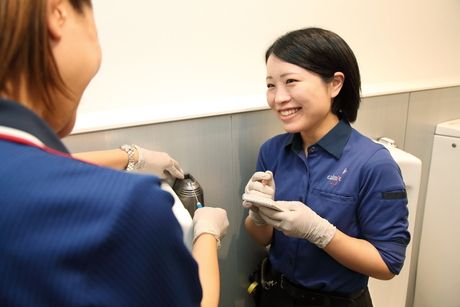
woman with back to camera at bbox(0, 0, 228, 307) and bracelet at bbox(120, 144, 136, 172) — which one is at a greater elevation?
woman with back to camera at bbox(0, 0, 228, 307)

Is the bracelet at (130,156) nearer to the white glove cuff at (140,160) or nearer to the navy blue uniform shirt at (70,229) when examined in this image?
the white glove cuff at (140,160)

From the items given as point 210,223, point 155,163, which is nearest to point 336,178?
point 210,223

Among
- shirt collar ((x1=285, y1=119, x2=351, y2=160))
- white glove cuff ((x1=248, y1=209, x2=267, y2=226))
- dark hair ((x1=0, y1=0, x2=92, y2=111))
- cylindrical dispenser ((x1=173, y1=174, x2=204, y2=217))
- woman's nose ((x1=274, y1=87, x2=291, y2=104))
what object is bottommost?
white glove cuff ((x1=248, y1=209, x2=267, y2=226))

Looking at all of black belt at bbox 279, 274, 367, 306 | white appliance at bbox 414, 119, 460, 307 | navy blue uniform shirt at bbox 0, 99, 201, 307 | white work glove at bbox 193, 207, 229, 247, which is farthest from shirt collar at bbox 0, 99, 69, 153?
white appliance at bbox 414, 119, 460, 307

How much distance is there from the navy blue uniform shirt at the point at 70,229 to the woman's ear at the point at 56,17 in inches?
3.4

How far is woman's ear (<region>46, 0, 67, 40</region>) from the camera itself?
0.33 m

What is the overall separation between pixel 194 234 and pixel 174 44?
60 centimetres

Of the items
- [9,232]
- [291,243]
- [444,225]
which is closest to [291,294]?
[291,243]

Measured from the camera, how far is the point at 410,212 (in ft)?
4.87

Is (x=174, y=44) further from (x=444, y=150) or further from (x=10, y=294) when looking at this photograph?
(x=444, y=150)

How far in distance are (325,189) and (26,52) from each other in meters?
0.79

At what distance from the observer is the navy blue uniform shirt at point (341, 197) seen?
85cm

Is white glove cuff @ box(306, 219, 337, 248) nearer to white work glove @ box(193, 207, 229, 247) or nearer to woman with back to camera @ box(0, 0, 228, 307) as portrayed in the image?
white work glove @ box(193, 207, 229, 247)

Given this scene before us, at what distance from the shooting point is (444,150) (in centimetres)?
180
